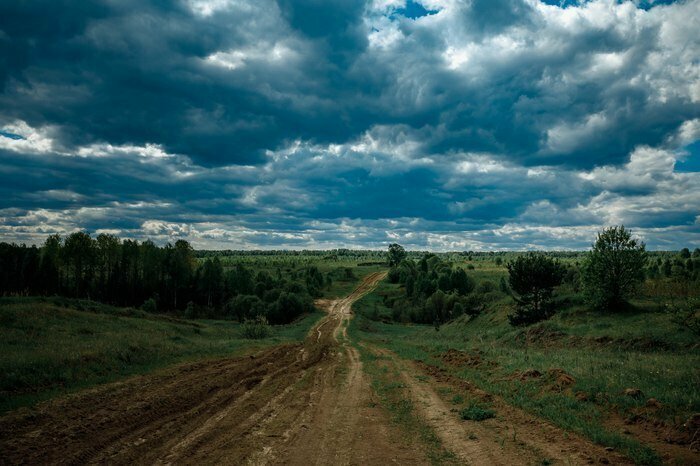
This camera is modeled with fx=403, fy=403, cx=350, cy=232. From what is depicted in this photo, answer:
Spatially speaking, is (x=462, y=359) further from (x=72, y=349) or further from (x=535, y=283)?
(x=72, y=349)

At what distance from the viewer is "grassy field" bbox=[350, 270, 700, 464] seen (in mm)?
10812

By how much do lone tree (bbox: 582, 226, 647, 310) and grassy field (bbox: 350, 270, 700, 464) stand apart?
1340 mm

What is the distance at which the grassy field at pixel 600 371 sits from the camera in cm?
1081

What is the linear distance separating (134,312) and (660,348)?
46.5m

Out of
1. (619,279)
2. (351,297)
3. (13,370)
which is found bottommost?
(351,297)

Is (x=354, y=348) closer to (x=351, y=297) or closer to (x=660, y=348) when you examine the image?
(x=660, y=348)

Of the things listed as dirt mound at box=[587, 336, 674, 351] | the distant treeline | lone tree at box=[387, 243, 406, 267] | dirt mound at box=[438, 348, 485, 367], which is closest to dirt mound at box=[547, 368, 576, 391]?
dirt mound at box=[438, 348, 485, 367]

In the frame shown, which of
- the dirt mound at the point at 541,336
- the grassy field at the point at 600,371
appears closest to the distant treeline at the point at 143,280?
the dirt mound at the point at 541,336

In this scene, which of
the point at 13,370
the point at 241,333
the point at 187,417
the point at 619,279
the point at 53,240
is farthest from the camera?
the point at 53,240

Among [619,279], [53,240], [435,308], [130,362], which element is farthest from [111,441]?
[53,240]

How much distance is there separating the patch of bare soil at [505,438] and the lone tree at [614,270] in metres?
24.0

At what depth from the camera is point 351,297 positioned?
10119 cm

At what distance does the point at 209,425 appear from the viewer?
1095 cm

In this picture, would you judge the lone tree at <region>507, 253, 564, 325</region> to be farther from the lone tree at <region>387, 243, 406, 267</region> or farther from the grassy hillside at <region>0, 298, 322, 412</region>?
the lone tree at <region>387, 243, 406, 267</region>
